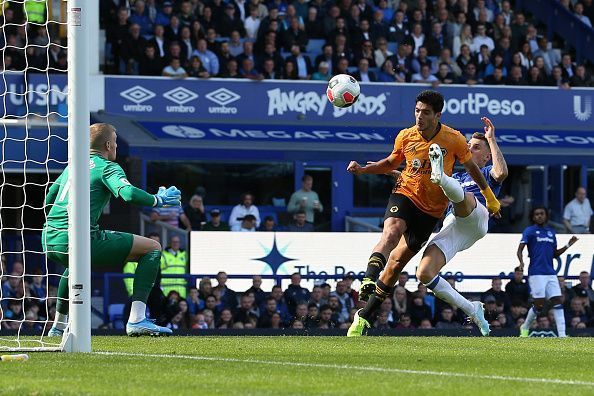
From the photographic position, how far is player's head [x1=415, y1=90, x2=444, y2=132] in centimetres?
1127

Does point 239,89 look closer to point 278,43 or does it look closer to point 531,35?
point 278,43

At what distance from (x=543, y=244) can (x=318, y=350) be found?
909 centimetres

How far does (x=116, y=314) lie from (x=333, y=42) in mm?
7579

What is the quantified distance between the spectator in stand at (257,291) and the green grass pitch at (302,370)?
760 cm

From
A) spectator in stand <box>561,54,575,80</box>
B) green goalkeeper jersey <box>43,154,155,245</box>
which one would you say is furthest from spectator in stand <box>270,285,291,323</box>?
spectator in stand <box>561,54,575,80</box>

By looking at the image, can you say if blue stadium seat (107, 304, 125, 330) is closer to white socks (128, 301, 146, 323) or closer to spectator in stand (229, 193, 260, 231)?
spectator in stand (229, 193, 260, 231)

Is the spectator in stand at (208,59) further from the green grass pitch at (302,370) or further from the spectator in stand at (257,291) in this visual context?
the green grass pitch at (302,370)

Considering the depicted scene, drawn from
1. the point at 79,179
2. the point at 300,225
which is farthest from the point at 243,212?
the point at 79,179

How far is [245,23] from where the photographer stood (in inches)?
943

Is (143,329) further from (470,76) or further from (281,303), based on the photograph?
(470,76)

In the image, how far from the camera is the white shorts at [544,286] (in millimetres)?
18641

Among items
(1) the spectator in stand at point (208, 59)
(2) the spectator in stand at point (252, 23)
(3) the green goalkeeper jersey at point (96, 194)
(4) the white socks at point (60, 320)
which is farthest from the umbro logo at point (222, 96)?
(3) the green goalkeeper jersey at point (96, 194)

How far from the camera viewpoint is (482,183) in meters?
11.5

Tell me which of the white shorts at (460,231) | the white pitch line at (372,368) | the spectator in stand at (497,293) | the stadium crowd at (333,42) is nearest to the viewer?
→ the white pitch line at (372,368)
